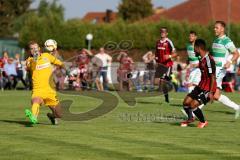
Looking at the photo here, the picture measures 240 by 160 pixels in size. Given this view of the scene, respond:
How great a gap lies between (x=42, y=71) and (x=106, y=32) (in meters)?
40.8

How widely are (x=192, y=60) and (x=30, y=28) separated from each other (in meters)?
37.5

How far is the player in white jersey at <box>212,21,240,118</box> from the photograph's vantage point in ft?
54.9

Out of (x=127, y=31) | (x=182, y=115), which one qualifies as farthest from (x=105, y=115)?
(x=127, y=31)

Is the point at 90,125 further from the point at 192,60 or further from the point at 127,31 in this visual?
the point at 127,31

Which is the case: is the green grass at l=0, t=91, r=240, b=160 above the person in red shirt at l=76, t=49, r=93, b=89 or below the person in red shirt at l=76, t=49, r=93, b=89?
below

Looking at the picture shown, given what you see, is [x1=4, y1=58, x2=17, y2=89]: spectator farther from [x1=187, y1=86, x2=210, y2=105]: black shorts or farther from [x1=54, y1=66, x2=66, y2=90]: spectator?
[x1=187, y1=86, x2=210, y2=105]: black shorts

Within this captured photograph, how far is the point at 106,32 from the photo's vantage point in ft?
182

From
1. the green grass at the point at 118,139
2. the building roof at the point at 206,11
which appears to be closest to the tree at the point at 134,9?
the building roof at the point at 206,11

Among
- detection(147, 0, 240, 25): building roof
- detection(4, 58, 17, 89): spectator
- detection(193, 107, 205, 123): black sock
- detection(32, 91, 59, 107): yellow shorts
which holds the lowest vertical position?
detection(193, 107, 205, 123): black sock

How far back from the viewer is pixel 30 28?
Answer: 56.9 meters

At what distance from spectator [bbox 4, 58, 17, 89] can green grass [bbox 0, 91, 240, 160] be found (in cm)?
1623

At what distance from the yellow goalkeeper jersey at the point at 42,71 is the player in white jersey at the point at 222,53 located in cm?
394

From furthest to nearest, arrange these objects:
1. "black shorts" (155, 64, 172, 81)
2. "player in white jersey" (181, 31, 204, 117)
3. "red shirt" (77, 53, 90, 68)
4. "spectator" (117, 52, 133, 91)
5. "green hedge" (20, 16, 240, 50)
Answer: "green hedge" (20, 16, 240, 50), "red shirt" (77, 53, 90, 68), "spectator" (117, 52, 133, 91), "black shorts" (155, 64, 172, 81), "player in white jersey" (181, 31, 204, 117)

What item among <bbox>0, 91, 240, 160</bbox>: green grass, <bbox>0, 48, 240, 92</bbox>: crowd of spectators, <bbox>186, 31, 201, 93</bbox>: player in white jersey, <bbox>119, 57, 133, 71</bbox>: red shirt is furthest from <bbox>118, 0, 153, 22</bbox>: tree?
<bbox>0, 91, 240, 160</bbox>: green grass
